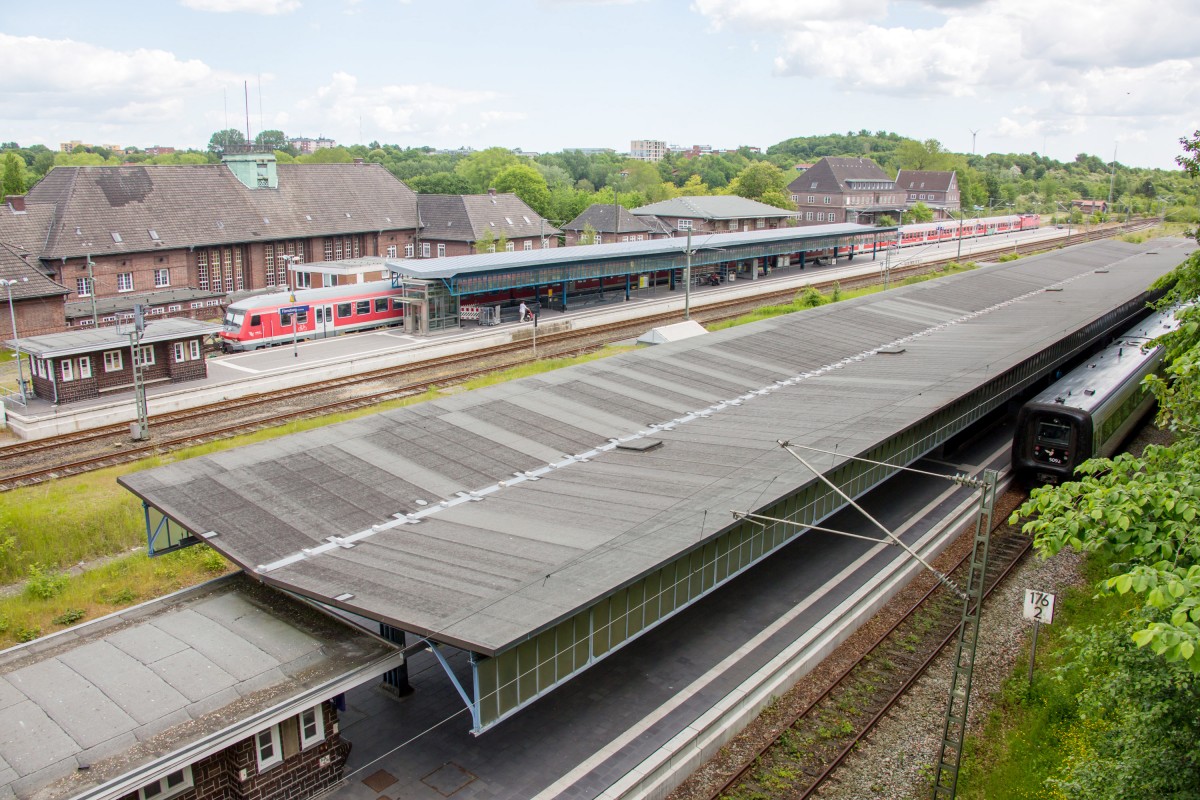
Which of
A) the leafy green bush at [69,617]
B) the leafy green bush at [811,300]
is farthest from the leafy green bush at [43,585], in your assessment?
the leafy green bush at [811,300]

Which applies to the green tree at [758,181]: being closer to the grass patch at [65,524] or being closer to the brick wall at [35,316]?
the brick wall at [35,316]

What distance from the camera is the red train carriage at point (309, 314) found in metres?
46.6

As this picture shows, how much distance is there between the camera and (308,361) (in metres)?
43.3

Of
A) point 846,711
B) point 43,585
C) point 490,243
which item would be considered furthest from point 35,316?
point 846,711

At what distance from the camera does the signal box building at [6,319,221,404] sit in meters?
35.8

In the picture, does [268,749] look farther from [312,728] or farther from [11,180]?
[11,180]

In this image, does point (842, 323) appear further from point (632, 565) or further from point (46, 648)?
point (46, 648)

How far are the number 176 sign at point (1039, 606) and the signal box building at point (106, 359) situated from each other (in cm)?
3081

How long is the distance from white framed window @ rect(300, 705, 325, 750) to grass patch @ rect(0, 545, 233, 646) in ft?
29.7

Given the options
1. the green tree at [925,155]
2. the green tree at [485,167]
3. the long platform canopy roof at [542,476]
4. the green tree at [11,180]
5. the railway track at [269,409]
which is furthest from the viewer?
the green tree at [925,155]

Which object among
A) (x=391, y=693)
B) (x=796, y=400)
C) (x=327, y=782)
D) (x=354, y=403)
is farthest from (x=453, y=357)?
(x=327, y=782)

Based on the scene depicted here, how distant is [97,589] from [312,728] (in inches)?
401

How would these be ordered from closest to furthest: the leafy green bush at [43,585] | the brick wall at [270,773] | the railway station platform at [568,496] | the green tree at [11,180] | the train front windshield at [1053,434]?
the brick wall at [270,773]
the railway station platform at [568,496]
the leafy green bush at [43,585]
the train front windshield at [1053,434]
the green tree at [11,180]

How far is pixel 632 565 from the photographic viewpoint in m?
15.5
